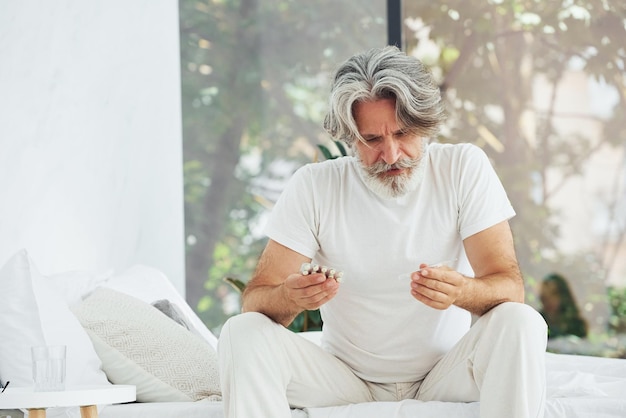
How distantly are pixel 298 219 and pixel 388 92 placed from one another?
1.39ft

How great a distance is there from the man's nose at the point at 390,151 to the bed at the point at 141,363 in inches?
24.9

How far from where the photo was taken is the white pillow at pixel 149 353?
2617mm

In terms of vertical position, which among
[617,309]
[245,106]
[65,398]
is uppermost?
[245,106]

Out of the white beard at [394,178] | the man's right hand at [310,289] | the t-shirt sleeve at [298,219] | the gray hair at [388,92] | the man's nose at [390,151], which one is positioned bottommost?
the man's right hand at [310,289]

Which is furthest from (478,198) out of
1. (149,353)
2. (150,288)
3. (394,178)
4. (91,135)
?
(91,135)

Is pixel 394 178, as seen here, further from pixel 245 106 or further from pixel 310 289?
pixel 245 106

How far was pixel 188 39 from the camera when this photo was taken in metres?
5.82

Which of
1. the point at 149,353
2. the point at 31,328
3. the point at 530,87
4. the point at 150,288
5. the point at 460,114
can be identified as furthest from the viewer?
the point at 460,114

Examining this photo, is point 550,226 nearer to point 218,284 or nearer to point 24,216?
point 218,284

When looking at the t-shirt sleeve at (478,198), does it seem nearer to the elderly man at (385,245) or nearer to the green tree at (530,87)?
the elderly man at (385,245)

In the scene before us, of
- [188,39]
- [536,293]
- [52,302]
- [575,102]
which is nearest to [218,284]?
[188,39]

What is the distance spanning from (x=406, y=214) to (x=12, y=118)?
1.37 m

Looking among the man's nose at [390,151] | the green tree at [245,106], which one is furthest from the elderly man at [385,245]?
the green tree at [245,106]

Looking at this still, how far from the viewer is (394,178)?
8.47 ft
